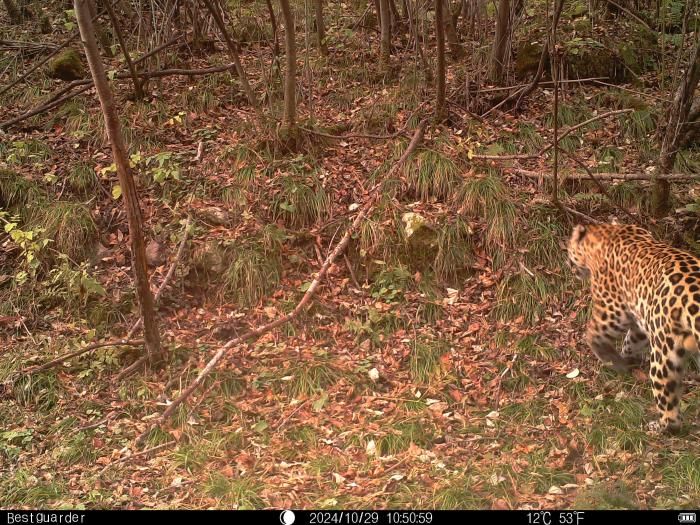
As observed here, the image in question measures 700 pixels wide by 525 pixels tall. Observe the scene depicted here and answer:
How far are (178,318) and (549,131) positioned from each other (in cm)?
506

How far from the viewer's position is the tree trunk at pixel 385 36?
31.8 ft

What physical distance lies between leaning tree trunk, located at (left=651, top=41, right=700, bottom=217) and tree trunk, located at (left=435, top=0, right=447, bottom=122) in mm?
2609

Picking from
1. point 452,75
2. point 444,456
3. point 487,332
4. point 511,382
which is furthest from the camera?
point 452,75

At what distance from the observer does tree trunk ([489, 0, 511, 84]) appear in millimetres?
8797

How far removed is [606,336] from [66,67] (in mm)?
8197

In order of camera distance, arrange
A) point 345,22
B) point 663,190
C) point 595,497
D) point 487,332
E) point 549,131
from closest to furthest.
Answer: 1. point 595,497
2. point 487,332
3. point 663,190
4. point 549,131
5. point 345,22

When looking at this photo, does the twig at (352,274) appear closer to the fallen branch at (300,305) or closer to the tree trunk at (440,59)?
the fallen branch at (300,305)

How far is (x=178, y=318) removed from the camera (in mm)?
7406

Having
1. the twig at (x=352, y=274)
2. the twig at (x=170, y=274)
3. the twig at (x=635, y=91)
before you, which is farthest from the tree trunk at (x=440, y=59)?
the twig at (x=170, y=274)

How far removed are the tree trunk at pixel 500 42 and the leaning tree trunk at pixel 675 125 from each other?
2571mm

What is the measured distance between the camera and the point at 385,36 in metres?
9.76

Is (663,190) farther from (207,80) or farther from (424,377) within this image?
(207,80)

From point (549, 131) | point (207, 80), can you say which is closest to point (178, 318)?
point (207, 80)

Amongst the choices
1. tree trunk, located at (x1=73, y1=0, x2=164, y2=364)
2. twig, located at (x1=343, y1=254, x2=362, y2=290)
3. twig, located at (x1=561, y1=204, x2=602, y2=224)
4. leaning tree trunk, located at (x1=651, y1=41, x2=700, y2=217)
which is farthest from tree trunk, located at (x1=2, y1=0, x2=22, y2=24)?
leaning tree trunk, located at (x1=651, y1=41, x2=700, y2=217)
